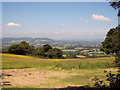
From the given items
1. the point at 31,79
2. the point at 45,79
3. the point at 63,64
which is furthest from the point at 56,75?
the point at 63,64

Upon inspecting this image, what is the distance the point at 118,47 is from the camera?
4.98 meters

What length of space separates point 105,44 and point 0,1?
30.2m

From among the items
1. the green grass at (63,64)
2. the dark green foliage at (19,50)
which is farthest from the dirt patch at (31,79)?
the dark green foliage at (19,50)

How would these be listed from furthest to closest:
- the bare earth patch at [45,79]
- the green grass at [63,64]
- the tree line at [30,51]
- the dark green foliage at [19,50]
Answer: the dark green foliage at [19,50] < the tree line at [30,51] < the green grass at [63,64] < the bare earth patch at [45,79]

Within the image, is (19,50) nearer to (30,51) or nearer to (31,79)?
(30,51)

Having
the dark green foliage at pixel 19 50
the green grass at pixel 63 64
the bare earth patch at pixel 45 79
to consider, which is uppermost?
the dark green foliage at pixel 19 50

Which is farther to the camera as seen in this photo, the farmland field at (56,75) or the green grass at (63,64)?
the green grass at (63,64)

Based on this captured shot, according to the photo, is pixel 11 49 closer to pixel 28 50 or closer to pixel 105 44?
pixel 28 50

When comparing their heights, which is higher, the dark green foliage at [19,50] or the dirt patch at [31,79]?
the dark green foliage at [19,50]

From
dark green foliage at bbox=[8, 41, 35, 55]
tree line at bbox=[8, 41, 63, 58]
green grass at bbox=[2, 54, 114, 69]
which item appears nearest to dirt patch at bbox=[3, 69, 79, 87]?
green grass at bbox=[2, 54, 114, 69]

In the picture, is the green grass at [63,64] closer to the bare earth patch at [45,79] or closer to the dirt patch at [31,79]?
the bare earth patch at [45,79]

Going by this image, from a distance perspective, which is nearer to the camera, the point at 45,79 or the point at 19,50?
the point at 45,79

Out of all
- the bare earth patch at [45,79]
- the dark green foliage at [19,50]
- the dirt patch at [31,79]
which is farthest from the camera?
the dark green foliage at [19,50]

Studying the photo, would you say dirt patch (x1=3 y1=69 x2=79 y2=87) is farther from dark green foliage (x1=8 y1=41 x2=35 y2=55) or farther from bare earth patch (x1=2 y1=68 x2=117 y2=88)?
dark green foliage (x1=8 y1=41 x2=35 y2=55)
